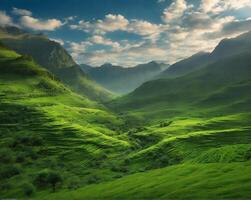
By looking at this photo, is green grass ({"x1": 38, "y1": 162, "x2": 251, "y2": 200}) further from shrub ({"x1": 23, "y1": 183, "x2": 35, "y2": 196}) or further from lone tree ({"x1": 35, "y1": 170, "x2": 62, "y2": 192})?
lone tree ({"x1": 35, "y1": 170, "x2": 62, "y2": 192})

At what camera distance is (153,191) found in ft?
274

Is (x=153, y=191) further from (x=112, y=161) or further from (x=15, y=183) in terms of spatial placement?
(x=112, y=161)

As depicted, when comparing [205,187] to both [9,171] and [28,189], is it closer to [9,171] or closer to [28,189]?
[28,189]

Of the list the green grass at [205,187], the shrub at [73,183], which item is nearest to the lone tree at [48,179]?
the shrub at [73,183]

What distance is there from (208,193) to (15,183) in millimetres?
115064

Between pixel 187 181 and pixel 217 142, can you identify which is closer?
pixel 187 181

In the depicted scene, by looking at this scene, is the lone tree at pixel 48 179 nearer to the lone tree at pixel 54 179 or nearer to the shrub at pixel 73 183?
the lone tree at pixel 54 179

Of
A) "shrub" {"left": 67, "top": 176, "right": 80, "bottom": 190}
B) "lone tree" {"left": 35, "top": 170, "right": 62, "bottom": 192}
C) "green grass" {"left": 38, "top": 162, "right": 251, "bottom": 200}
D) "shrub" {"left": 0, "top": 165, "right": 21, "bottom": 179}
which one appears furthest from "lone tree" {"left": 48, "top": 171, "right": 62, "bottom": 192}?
"green grass" {"left": 38, "top": 162, "right": 251, "bottom": 200}

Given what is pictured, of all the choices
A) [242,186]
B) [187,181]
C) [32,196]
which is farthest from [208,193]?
[32,196]

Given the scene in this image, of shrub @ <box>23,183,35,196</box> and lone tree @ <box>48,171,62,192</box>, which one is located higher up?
lone tree @ <box>48,171,62,192</box>

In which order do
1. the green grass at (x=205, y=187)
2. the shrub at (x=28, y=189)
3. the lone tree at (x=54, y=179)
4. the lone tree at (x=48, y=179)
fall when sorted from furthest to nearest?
the lone tree at (x=48, y=179) → the lone tree at (x=54, y=179) → the shrub at (x=28, y=189) → the green grass at (x=205, y=187)

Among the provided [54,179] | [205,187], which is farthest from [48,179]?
[205,187]

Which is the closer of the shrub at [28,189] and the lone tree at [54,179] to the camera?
the shrub at [28,189]

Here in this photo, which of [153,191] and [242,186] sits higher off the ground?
[242,186]
